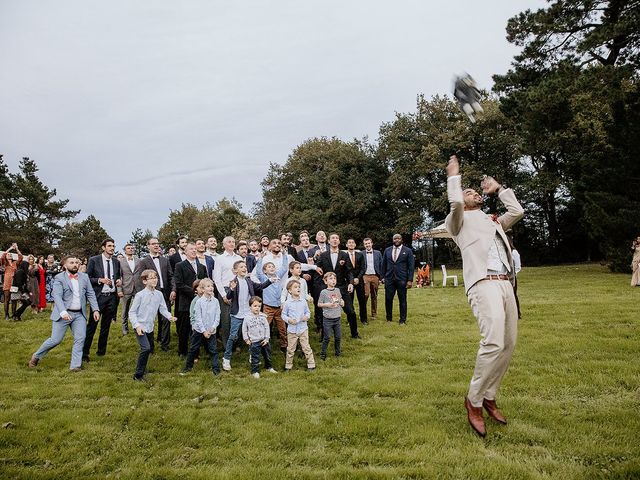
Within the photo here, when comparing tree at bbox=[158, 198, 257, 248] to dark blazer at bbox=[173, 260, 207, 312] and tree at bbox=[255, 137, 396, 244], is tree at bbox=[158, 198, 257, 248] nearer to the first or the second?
tree at bbox=[255, 137, 396, 244]

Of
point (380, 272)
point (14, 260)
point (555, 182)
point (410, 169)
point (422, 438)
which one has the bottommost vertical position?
point (422, 438)

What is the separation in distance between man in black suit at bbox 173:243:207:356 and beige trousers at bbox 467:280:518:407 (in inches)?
233

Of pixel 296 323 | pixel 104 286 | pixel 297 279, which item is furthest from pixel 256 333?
pixel 104 286

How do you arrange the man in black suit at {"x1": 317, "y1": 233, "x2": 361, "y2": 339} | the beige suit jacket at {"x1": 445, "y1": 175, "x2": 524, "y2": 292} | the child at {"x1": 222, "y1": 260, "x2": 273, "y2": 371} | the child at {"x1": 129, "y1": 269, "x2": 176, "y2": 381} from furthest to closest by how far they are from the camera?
the man in black suit at {"x1": 317, "y1": 233, "x2": 361, "y2": 339} → the child at {"x1": 222, "y1": 260, "x2": 273, "y2": 371} → the child at {"x1": 129, "y1": 269, "x2": 176, "y2": 381} → the beige suit jacket at {"x1": 445, "y1": 175, "x2": 524, "y2": 292}

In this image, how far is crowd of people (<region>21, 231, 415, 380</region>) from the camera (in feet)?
25.4

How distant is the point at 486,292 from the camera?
4.64 meters

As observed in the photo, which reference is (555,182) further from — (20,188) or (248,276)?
(20,188)

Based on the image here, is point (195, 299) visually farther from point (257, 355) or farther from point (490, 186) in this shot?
point (490, 186)

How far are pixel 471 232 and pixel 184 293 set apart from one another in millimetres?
6197

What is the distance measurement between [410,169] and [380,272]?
30826mm

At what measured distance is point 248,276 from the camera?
8.59 metres

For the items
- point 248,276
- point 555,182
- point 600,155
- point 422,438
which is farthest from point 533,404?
point 555,182

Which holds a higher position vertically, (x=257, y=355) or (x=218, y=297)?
(x=218, y=297)

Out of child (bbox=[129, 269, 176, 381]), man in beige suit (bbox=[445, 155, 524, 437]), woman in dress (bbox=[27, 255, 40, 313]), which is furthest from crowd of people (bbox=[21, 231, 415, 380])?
woman in dress (bbox=[27, 255, 40, 313])
